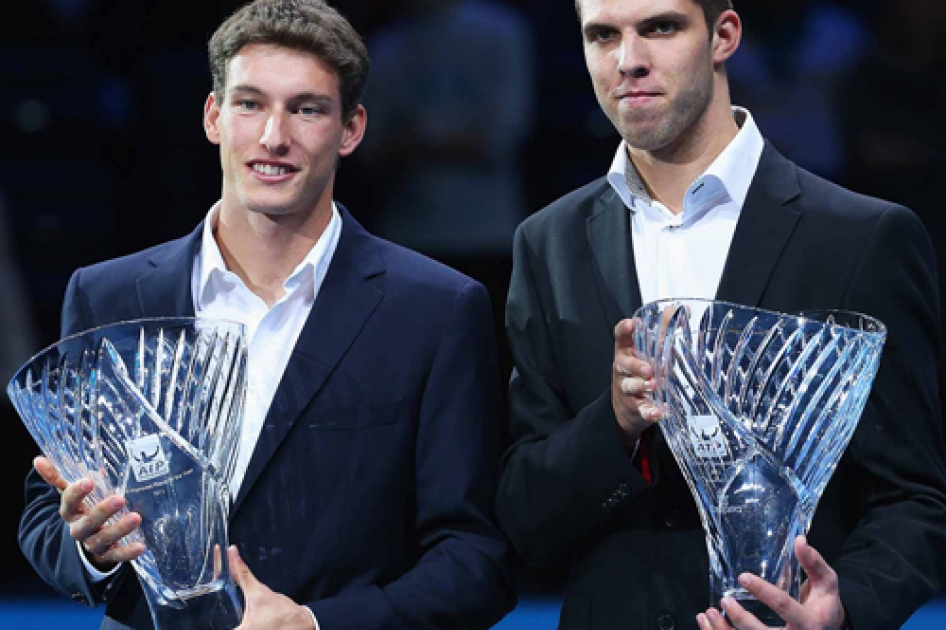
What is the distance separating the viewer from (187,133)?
4125 millimetres

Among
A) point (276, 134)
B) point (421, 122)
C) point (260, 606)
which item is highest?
point (276, 134)

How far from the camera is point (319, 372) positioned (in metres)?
2.18

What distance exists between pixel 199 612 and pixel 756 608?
70 cm

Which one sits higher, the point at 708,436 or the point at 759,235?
the point at 759,235

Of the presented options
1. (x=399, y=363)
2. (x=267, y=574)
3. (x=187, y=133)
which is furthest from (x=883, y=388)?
(x=187, y=133)

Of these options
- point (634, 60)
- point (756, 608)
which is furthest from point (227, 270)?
point (756, 608)

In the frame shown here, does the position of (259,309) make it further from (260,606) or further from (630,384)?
(630,384)

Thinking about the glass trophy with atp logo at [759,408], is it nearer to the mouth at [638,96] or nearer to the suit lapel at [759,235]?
the suit lapel at [759,235]

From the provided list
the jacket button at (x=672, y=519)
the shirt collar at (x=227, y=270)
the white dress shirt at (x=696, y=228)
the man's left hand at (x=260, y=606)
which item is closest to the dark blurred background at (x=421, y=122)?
the shirt collar at (x=227, y=270)

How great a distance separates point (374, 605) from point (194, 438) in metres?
0.38

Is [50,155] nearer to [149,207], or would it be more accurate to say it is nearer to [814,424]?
[149,207]

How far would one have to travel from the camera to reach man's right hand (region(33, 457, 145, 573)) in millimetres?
1819

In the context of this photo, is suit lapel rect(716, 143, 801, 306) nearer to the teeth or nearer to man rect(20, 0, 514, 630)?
man rect(20, 0, 514, 630)

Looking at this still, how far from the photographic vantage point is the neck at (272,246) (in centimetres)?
231
